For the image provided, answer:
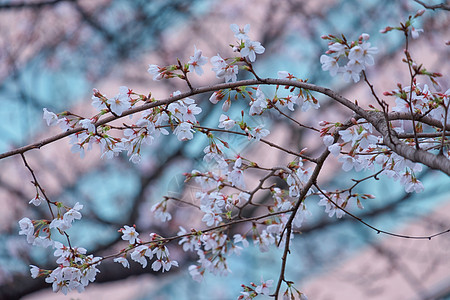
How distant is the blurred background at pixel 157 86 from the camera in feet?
11.5

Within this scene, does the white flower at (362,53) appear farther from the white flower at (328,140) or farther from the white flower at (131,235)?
the white flower at (131,235)

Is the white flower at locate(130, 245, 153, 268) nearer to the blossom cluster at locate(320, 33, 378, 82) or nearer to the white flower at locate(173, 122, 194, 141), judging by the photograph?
the white flower at locate(173, 122, 194, 141)

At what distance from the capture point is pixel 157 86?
183 inches

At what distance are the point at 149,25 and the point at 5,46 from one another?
3.61 feet

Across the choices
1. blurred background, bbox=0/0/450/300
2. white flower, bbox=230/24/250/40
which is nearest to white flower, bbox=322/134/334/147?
white flower, bbox=230/24/250/40

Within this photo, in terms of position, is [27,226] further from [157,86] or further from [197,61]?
[157,86]

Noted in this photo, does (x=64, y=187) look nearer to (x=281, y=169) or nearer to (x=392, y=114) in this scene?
(x=281, y=169)

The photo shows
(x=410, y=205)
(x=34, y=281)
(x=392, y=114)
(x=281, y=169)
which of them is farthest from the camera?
(x=410, y=205)

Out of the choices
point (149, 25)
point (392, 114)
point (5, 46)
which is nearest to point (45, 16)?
point (5, 46)

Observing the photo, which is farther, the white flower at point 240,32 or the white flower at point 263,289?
the white flower at point 263,289

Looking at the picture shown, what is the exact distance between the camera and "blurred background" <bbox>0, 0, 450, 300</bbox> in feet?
11.5

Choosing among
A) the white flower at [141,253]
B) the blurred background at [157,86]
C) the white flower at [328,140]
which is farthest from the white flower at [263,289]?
the blurred background at [157,86]

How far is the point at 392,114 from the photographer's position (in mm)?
1053

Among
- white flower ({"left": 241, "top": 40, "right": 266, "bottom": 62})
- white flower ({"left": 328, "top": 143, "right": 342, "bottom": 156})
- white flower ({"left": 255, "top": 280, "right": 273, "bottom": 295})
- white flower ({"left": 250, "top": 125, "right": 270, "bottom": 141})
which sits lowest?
white flower ({"left": 255, "top": 280, "right": 273, "bottom": 295})
